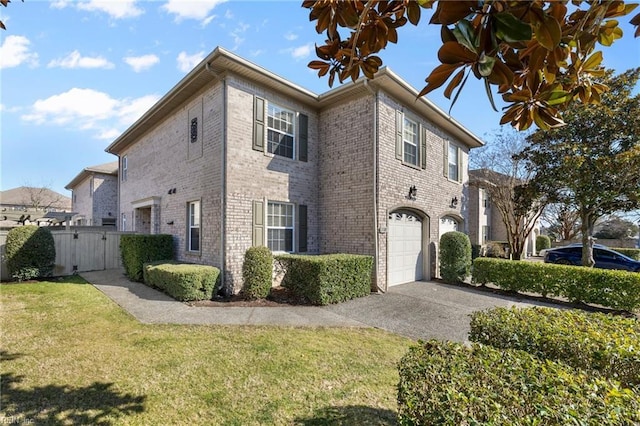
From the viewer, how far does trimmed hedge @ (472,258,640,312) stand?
7.50 metres

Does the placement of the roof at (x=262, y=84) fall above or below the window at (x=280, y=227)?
above

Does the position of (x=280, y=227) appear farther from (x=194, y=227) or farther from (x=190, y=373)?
(x=190, y=373)

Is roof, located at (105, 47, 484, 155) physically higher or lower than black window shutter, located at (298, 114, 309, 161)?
higher

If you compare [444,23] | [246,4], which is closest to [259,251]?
[246,4]

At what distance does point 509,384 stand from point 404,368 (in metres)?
0.70

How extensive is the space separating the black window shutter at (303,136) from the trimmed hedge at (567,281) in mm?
7003

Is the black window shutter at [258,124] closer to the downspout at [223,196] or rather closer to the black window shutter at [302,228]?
the downspout at [223,196]

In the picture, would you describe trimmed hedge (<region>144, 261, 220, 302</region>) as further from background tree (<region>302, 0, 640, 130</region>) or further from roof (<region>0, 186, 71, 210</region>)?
roof (<region>0, 186, 71, 210</region>)

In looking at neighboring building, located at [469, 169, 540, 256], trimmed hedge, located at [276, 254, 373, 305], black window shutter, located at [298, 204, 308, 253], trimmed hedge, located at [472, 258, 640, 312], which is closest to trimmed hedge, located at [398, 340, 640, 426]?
trimmed hedge, located at [276, 254, 373, 305]

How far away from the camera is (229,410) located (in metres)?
3.07

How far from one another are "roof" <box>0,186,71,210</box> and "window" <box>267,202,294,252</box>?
36736 mm

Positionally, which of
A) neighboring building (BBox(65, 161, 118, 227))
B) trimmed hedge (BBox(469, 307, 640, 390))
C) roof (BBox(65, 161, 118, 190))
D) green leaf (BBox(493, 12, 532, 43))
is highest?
roof (BBox(65, 161, 118, 190))

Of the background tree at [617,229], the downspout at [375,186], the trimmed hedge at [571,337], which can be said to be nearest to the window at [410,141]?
the downspout at [375,186]

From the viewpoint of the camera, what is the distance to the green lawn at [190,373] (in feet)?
9.89
